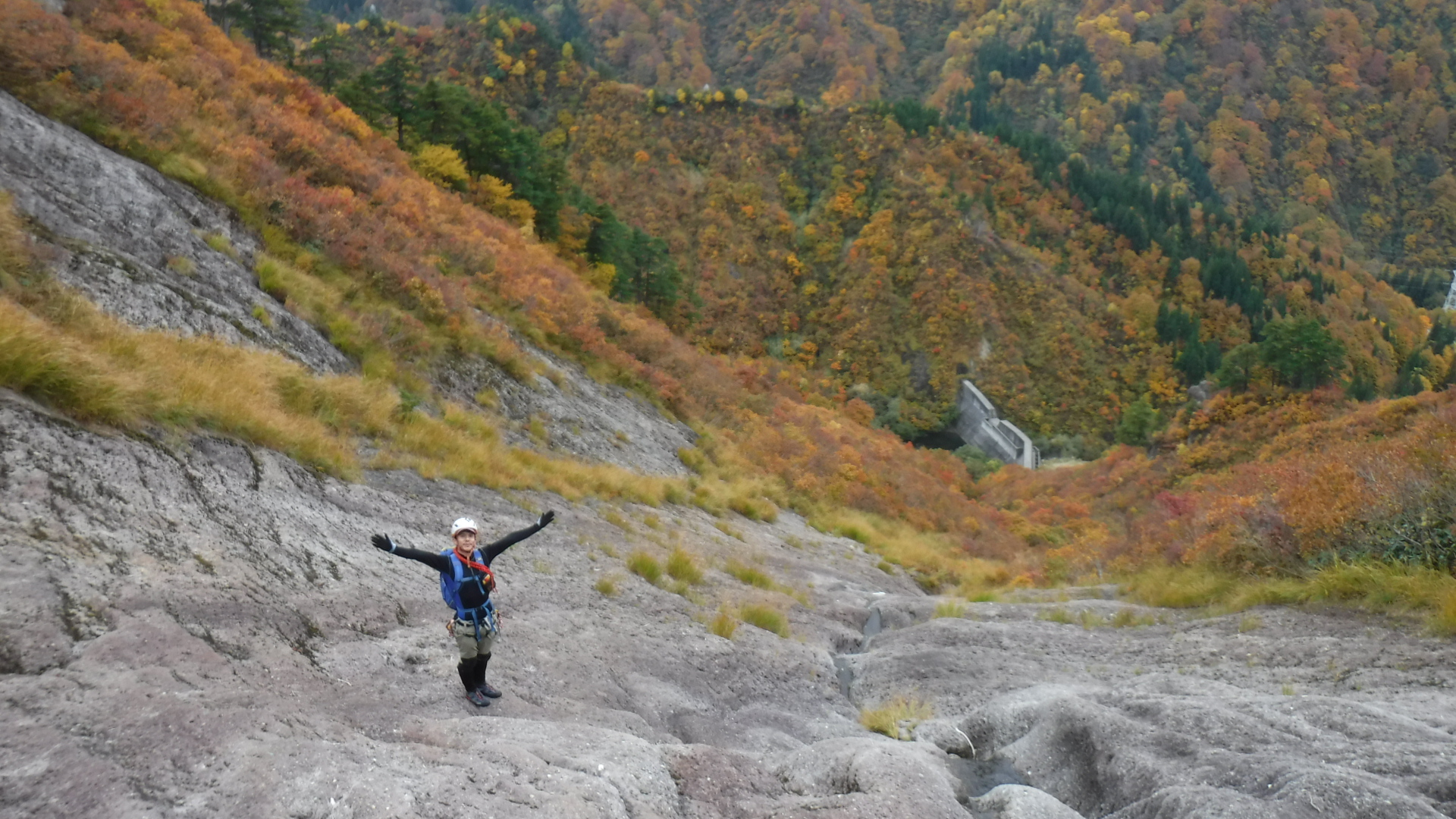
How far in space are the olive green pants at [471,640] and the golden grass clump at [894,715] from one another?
368cm

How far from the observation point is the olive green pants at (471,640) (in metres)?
5.36

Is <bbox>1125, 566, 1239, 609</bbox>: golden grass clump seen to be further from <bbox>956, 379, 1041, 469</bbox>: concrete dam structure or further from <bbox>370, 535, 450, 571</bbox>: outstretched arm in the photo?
<bbox>956, 379, 1041, 469</bbox>: concrete dam structure

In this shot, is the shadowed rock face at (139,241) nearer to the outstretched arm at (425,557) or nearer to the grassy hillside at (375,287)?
the grassy hillside at (375,287)

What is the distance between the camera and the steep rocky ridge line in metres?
10.0

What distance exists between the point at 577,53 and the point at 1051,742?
3612 inches

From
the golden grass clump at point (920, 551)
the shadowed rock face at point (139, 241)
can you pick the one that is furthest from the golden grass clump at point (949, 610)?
the shadowed rock face at point (139, 241)

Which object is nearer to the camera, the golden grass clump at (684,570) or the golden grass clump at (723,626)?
the golden grass clump at (723,626)

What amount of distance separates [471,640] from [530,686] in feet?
3.64

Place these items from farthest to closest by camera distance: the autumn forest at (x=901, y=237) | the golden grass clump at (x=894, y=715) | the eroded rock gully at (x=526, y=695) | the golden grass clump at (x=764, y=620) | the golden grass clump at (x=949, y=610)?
the autumn forest at (x=901, y=237) → the golden grass clump at (x=949, y=610) → the golden grass clump at (x=764, y=620) → the golden grass clump at (x=894, y=715) → the eroded rock gully at (x=526, y=695)

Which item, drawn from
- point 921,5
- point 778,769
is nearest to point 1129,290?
point 778,769

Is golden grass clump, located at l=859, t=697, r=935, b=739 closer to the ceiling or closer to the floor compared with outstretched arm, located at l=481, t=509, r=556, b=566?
closer to the floor

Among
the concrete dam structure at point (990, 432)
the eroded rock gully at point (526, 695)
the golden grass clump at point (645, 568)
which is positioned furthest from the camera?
the concrete dam structure at point (990, 432)

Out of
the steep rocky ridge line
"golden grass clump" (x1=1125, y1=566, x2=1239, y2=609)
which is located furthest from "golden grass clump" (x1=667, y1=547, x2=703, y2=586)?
"golden grass clump" (x1=1125, y1=566, x2=1239, y2=609)

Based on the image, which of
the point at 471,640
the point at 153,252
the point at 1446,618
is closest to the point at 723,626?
the point at 471,640
